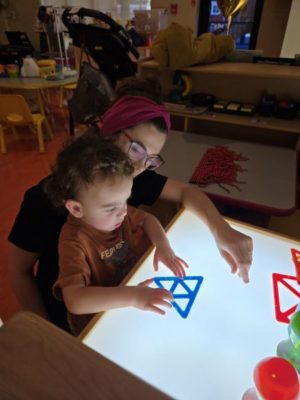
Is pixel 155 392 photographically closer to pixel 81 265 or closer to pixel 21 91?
pixel 81 265

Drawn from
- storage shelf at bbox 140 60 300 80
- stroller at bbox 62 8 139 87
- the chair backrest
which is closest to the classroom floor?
the chair backrest

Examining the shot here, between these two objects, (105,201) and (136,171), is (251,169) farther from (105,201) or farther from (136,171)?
→ (105,201)

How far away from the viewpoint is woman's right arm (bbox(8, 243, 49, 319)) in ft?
2.65

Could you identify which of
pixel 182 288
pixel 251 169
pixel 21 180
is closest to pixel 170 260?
pixel 182 288

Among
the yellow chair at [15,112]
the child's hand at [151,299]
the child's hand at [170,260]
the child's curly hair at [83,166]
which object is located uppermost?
the child's curly hair at [83,166]

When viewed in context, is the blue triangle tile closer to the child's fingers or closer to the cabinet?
the child's fingers

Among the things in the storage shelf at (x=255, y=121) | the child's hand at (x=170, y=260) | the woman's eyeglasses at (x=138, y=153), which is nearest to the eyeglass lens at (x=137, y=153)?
the woman's eyeglasses at (x=138, y=153)

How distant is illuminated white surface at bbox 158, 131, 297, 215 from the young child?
22.2 inches

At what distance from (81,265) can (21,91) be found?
3762mm

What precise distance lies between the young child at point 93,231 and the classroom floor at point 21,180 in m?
0.91

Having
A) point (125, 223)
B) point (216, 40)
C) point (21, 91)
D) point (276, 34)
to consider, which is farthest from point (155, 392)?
point (276, 34)

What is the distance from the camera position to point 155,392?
224 mm

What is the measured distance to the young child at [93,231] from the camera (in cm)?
59

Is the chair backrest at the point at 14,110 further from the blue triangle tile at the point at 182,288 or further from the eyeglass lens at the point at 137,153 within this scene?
the blue triangle tile at the point at 182,288
